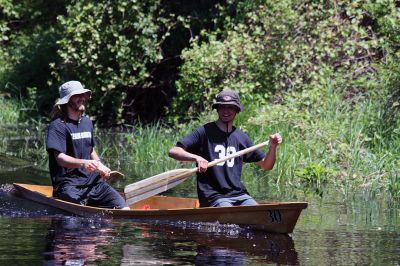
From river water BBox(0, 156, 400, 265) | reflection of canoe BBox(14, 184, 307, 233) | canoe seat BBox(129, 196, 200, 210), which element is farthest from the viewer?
canoe seat BBox(129, 196, 200, 210)

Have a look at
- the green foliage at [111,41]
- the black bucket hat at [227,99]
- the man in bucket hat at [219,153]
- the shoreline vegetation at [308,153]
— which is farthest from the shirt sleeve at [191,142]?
the green foliage at [111,41]

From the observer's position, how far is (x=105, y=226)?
990 centimetres

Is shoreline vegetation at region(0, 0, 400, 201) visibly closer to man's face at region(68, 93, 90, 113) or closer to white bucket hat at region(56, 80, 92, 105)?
man's face at region(68, 93, 90, 113)

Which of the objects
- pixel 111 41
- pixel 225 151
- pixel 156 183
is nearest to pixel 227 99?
pixel 225 151

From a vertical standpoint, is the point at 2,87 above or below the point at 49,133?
above

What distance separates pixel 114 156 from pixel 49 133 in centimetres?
587

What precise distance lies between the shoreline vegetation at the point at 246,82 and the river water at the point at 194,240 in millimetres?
2053

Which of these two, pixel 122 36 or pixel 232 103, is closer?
pixel 232 103

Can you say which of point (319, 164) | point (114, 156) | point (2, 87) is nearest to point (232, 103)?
point (319, 164)

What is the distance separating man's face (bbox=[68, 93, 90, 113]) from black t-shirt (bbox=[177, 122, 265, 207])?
126 centimetres

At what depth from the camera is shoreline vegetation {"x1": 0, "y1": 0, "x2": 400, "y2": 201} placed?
45.5 ft

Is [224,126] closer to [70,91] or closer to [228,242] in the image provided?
[228,242]

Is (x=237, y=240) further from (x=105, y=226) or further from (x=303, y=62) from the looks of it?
(x=303, y=62)

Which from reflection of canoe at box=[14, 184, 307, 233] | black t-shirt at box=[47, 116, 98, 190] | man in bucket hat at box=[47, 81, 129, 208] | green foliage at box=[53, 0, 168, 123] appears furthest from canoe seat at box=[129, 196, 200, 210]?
green foliage at box=[53, 0, 168, 123]
